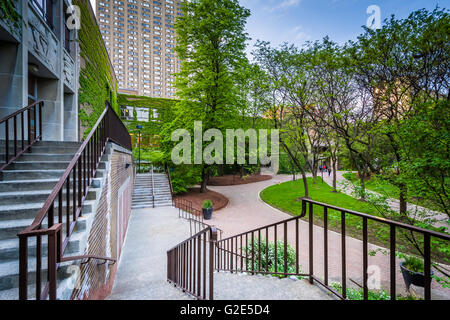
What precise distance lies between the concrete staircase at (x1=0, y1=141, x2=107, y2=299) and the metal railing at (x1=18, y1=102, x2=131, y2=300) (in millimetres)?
113

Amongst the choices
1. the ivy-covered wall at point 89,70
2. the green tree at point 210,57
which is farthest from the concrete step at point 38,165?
the green tree at point 210,57

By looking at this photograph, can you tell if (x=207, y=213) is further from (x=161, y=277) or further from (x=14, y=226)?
(x=14, y=226)

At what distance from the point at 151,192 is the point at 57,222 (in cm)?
1287

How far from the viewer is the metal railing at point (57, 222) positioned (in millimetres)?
1415

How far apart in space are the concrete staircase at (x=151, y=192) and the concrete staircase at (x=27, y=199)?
384 inches

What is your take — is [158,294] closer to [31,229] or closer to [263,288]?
[263,288]

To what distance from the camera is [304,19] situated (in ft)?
32.0

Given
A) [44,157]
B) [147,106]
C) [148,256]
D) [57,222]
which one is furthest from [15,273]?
[147,106]

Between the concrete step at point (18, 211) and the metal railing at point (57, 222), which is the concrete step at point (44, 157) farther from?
the concrete step at point (18, 211)

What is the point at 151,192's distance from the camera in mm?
15016

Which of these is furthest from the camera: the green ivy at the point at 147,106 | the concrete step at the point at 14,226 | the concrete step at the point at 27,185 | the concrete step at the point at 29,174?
the green ivy at the point at 147,106

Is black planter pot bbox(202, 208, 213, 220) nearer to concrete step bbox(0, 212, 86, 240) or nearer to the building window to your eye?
concrete step bbox(0, 212, 86, 240)

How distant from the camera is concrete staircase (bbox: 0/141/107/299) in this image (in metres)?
2.11
